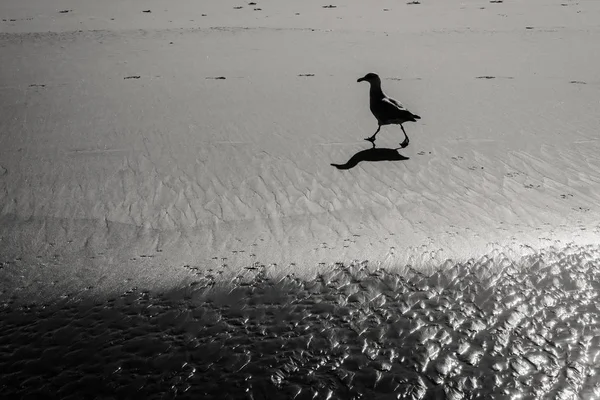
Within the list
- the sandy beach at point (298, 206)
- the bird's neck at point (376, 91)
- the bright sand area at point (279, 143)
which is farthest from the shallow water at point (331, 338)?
the bird's neck at point (376, 91)

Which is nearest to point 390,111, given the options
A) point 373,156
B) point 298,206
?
point 373,156

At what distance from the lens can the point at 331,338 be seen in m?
3.85

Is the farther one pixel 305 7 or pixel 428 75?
pixel 305 7

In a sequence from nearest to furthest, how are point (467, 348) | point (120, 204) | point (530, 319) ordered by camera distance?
1. point (467, 348)
2. point (530, 319)
3. point (120, 204)

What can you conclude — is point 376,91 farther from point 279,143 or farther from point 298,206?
point 298,206

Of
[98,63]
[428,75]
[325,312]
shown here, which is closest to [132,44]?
[98,63]

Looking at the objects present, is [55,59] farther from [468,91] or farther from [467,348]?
[467,348]

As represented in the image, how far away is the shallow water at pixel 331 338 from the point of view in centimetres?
343

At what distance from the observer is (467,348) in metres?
3.70

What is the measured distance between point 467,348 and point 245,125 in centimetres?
469

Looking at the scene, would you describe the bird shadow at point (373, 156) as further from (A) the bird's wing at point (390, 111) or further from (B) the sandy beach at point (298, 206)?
(A) the bird's wing at point (390, 111)

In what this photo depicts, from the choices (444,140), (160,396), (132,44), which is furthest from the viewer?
(132,44)

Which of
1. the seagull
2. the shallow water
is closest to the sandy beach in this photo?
the shallow water

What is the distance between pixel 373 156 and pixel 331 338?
3364mm
